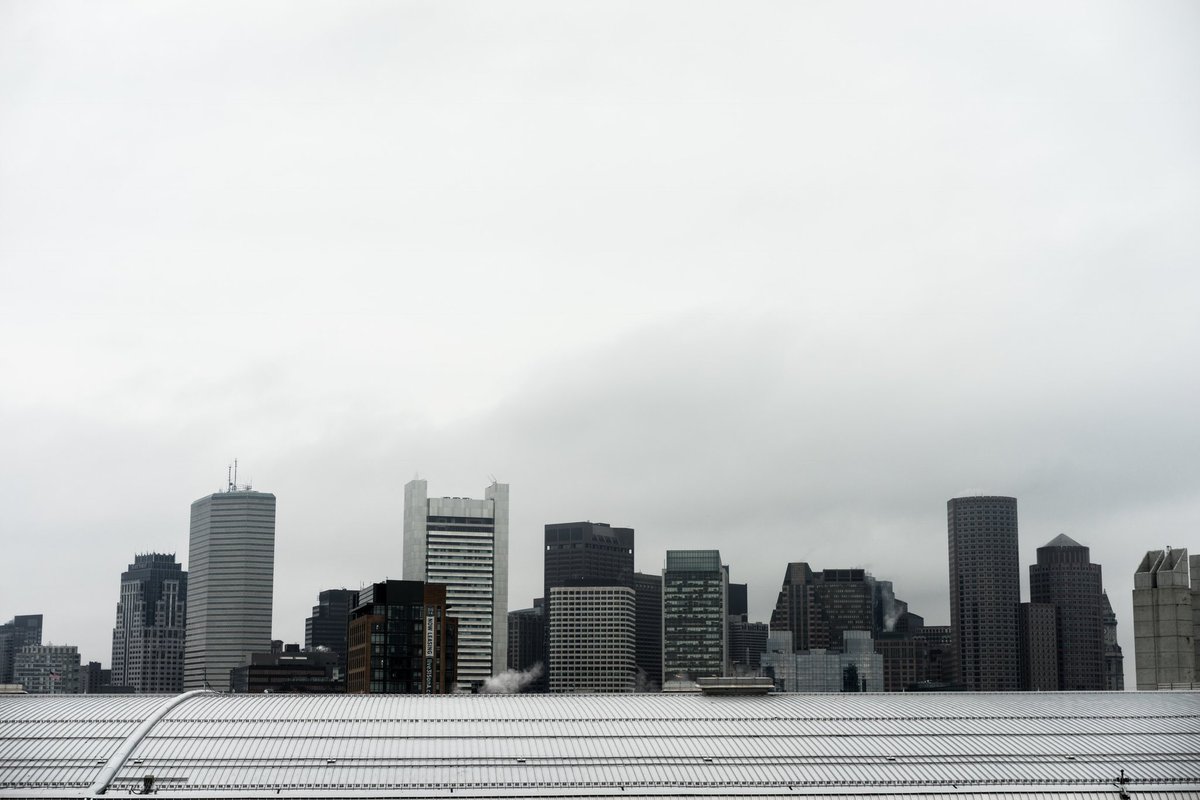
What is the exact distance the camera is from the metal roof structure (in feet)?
331

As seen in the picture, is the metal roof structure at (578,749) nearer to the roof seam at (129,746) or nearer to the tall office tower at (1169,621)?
the roof seam at (129,746)

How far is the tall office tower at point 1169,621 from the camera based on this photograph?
156625 millimetres

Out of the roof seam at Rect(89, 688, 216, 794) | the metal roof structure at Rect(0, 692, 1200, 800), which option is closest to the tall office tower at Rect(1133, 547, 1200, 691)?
the metal roof structure at Rect(0, 692, 1200, 800)

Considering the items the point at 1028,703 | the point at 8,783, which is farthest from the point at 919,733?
the point at 8,783

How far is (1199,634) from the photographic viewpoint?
513ft

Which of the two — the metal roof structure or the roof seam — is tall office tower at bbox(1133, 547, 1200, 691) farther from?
the roof seam

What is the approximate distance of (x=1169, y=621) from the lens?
157000 millimetres

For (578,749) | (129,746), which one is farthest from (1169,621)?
(129,746)

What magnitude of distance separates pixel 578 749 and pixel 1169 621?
265 ft

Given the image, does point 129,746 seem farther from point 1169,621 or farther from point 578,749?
point 1169,621

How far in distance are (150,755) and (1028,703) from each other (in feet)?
234

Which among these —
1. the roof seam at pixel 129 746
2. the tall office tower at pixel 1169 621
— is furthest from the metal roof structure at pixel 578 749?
the tall office tower at pixel 1169 621

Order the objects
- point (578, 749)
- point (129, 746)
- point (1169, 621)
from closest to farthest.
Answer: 1. point (129, 746)
2. point (578, 749)
3. point (1169, 621)

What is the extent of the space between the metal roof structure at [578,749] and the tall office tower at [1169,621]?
38.6 m
